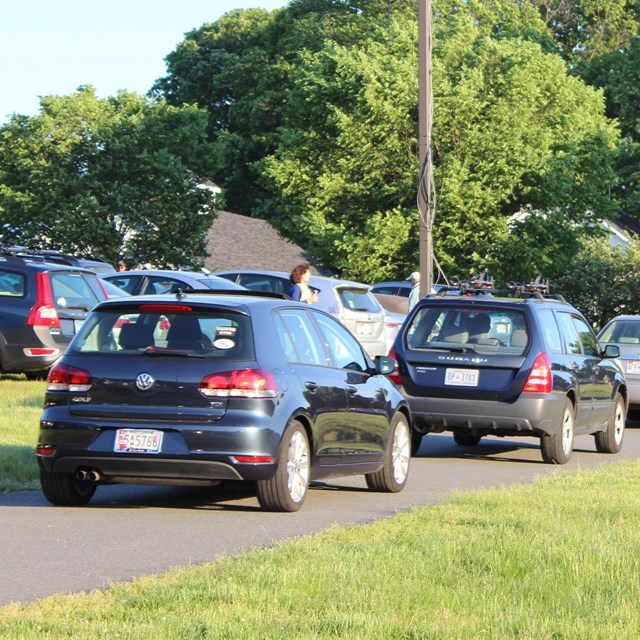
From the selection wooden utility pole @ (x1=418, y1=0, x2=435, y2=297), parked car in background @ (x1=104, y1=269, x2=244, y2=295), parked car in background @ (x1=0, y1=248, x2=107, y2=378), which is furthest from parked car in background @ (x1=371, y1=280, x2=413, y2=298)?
parked car in background @ (x1=0, y1=248, x2=107, y2=378)

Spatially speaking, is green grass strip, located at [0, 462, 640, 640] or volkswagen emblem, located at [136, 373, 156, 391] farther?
volkswagen emblem, located at [136, 373, 156, 391]

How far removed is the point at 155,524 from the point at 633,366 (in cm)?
1357

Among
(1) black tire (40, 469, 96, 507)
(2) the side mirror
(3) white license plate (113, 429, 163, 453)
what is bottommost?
(1) black tire (40, 469, 96, 507)

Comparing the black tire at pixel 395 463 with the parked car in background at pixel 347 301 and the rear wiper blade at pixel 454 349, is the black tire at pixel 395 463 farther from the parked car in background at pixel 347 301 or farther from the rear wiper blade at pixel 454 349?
the parked car in background at pixel 347 301

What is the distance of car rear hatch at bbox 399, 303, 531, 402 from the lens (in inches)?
612

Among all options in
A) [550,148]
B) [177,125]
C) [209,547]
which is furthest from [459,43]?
[209,547]

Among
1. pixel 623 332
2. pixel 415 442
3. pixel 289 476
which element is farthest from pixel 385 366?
pixel 623 332

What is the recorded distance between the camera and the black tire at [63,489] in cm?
1091

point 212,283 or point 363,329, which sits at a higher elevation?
point 212,283

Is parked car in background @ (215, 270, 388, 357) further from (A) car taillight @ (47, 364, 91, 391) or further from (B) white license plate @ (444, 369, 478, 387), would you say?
(A) car taillight @ (47, 364, 91, 391)

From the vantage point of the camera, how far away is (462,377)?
1568 centimetres

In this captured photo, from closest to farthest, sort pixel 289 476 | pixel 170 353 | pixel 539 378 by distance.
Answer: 1. pixel 170 353
2. pixel 289 476
3. pixel 539 378

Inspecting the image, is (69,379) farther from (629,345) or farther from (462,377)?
(629,345)

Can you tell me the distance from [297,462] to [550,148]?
36286 millimetres
